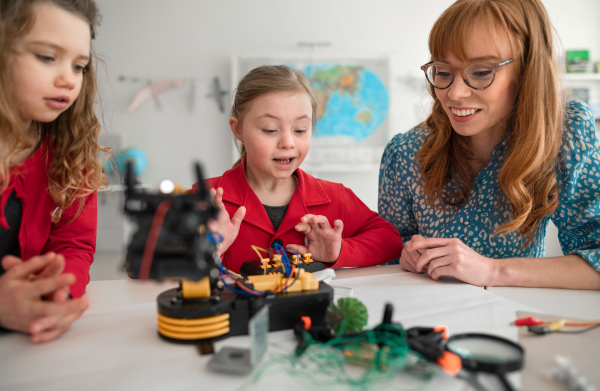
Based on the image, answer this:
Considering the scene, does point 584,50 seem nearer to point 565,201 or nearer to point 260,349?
point 565,201

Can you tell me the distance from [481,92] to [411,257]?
47cm

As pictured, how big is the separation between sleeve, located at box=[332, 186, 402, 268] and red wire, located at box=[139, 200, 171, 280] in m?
0.70

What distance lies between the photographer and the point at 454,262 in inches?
42.9

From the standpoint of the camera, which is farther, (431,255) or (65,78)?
(431,255)

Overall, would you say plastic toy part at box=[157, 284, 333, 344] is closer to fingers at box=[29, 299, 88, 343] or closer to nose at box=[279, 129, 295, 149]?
fingers at box=[29, 299, 88, 343]

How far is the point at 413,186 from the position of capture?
1505mm

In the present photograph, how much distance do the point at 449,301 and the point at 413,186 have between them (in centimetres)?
60

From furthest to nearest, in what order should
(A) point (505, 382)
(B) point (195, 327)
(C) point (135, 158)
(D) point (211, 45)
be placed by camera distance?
(D) point (211, 45) → (C) point (135, 158) → (B) point (195, 327) → (A) point (505, 382)

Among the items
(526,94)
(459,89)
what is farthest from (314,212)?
(526,94)

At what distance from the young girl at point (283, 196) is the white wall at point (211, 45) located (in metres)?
2.25

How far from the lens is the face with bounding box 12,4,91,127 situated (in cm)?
84

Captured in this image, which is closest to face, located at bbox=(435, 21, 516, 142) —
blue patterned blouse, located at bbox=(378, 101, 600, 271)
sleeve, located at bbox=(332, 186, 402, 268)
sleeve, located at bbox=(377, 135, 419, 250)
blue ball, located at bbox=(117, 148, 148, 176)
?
blue patterned blouse, located at bbox=(378, 101, 600, 271)

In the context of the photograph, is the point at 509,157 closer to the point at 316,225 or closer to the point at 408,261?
the point at 408,261

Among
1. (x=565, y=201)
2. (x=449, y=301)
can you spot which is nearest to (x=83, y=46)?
(x=449, y=301)
